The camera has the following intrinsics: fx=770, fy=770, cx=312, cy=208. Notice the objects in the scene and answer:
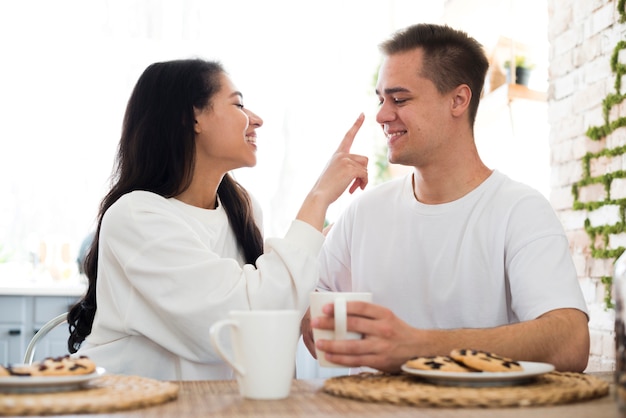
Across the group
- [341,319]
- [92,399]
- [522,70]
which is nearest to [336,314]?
[341,319]

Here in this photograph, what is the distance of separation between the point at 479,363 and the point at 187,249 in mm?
622

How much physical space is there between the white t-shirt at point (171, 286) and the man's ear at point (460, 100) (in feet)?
2.02

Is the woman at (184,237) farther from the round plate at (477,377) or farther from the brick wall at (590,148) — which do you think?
the brick wall at (590,148)

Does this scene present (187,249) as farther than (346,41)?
No

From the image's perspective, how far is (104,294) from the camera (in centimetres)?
158

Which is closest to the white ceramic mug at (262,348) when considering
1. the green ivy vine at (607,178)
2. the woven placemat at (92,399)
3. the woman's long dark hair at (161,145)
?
the woven placemat at (92,399)

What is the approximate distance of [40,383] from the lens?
100cm

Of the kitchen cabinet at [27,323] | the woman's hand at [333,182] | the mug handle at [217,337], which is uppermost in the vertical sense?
the woman's hand at [333,182]

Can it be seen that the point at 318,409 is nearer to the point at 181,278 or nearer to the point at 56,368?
the point at 56,368

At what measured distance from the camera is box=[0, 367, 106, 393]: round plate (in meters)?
0.99

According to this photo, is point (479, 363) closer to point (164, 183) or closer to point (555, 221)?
point (555, 221)

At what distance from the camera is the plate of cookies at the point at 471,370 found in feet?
3.39

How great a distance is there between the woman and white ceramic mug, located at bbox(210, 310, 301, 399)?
Answer: 0.38 metres

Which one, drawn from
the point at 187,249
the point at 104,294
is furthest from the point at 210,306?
the point at 104,294
